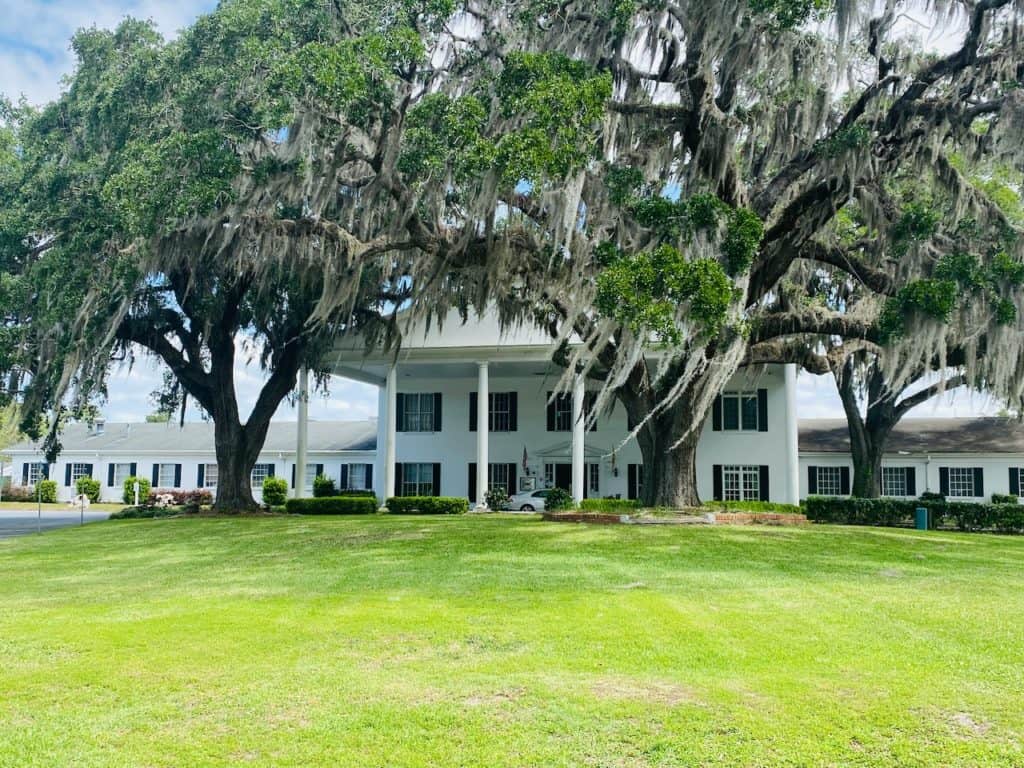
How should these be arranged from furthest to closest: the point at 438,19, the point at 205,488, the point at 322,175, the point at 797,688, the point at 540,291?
the point at 205,488 < the point at 540,291 < the point at 322,175 < the point at 438,19 < the point at 797,688

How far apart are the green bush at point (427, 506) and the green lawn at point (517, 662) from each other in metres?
11.2

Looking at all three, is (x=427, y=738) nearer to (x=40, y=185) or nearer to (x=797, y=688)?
(x=797, y=688)

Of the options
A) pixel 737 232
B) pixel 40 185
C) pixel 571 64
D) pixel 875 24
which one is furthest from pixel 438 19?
pixel 40 185

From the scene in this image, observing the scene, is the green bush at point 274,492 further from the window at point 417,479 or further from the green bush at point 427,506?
the green bush at point 427,506

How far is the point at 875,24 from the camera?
1303 cm

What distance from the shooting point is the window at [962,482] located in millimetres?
27938

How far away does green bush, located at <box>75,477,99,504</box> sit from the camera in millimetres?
35438

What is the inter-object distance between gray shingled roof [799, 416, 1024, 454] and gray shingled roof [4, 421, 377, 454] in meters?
16.7

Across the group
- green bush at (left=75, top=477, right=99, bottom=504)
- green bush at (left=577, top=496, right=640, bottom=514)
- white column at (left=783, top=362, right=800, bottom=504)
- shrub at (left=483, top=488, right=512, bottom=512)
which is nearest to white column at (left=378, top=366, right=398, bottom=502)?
shrub at (left=483, top=488, right=512, bottom=512)

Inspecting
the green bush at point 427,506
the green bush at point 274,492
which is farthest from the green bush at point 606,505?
the green bush at point 274,492

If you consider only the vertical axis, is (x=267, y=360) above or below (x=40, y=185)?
below

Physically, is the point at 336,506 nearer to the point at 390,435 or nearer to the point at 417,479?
the point at 390,435

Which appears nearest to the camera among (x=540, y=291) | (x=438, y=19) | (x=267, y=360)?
(x=438, y=19)

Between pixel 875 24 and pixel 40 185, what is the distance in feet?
50.3
